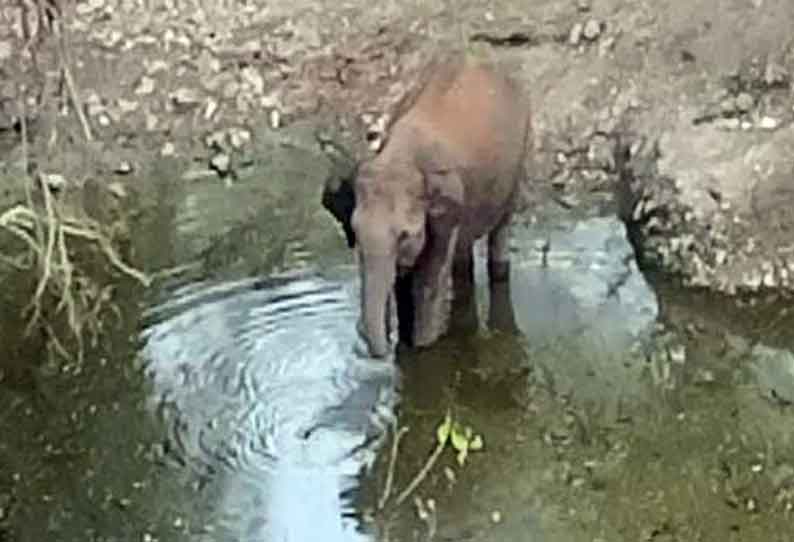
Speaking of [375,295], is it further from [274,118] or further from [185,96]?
[185,96]

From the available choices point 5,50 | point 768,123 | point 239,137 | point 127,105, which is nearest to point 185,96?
point 127,105

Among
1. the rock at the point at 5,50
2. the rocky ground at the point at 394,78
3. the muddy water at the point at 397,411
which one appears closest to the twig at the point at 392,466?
the muddy water at the point at 397,411

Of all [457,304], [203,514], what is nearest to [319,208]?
[457,304]

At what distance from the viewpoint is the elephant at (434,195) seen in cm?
623

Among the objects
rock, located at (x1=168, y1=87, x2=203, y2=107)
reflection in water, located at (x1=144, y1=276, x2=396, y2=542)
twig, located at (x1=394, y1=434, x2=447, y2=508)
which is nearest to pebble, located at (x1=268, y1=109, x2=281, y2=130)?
rock, located at (x1=168, y1=87, x2=203, y2=107)

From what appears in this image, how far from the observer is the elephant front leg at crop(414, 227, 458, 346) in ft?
21.2

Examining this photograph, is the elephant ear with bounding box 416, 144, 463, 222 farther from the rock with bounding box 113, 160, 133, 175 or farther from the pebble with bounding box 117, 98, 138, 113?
the pebble with bounding box 117, 98, 138, 113

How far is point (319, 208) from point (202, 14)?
5.21 ft

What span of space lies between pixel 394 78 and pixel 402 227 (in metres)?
2.43

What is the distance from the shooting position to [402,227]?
625 cm

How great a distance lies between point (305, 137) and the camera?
8.32m

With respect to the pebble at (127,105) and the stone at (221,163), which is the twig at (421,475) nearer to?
the stone at (221,163)

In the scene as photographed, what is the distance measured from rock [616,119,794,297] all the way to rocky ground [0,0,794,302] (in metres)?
0.02

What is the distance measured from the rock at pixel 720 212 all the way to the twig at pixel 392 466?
1.40 meters
